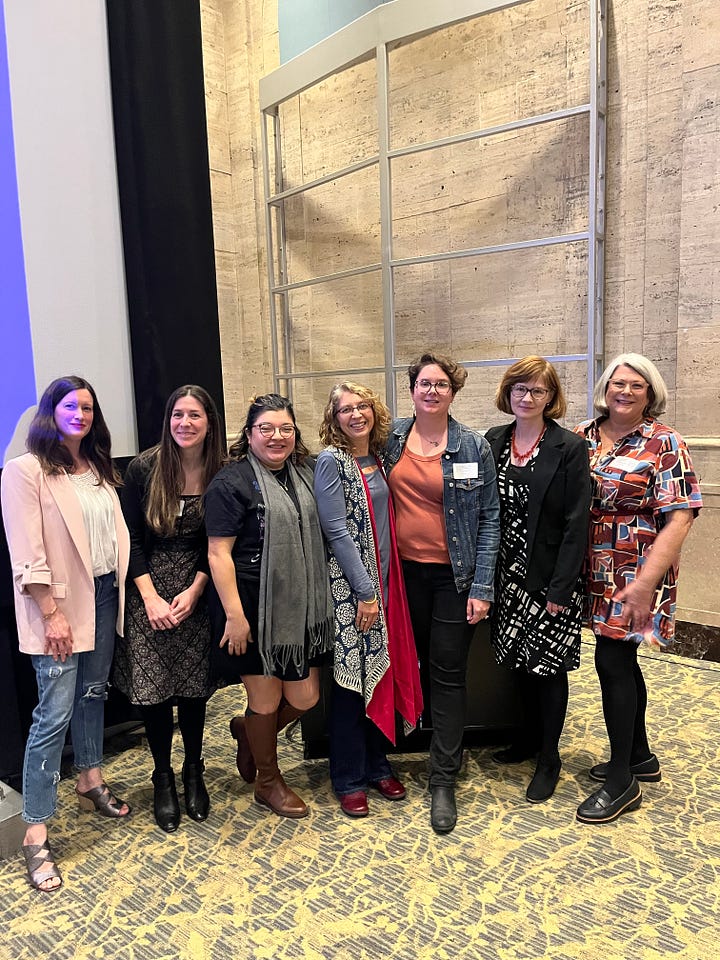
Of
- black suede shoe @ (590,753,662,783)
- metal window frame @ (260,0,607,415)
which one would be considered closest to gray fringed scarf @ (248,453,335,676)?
black suede shoe @ (590,753,662,783)

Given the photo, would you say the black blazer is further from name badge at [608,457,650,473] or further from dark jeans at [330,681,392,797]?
dark jeans at [330,681,392,797]

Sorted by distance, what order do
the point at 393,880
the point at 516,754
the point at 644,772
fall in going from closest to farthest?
the point at 393,880 → the point at 644,772 → the point at 516,754

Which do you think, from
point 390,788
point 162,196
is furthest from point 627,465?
point 162,196

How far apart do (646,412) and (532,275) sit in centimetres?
246

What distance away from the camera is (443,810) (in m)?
2.35

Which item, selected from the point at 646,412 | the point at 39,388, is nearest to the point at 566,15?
the point at 646,412

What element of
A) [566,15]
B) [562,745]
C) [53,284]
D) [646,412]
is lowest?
[562,745]

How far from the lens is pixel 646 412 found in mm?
2285

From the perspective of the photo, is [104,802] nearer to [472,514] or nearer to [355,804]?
[355,804]

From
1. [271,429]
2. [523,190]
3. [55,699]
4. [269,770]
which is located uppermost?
[523,190]

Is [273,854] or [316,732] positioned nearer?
[273,854]

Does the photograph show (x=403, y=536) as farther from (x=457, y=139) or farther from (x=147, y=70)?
(x=457, y=139)

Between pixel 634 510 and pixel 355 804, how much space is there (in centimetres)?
140

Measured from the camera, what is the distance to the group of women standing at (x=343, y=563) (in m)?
2.20
